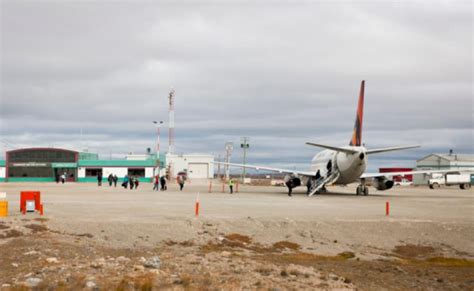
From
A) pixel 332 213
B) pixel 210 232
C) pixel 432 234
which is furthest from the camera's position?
pixel 332 213

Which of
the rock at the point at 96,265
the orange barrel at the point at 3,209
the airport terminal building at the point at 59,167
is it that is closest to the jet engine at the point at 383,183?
the orange barrel at the point at 3,209

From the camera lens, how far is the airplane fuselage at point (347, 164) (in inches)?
1696

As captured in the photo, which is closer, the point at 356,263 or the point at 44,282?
the point at 44,282

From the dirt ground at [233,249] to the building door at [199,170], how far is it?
9188 centimetres

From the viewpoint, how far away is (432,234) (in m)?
23.1

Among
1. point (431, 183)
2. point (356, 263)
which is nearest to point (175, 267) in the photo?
point (356, 263)

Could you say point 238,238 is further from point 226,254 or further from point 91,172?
point 91,172

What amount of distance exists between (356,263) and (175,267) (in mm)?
6207

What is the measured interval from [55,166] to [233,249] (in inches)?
3235

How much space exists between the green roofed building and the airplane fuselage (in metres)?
51.1

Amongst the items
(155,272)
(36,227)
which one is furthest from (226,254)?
(36,227)

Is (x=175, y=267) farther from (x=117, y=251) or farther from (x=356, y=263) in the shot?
(x=356, y=263)

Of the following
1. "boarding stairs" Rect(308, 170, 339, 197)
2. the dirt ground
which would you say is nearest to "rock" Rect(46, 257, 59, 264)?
the dirt ground

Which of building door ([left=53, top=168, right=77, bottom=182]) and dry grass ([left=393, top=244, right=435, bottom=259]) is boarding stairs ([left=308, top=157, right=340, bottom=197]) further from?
building door ([left=53, top=168, right=77, bottom=182])
